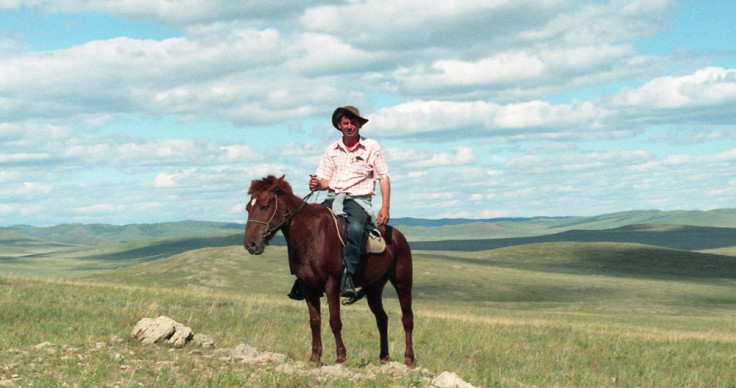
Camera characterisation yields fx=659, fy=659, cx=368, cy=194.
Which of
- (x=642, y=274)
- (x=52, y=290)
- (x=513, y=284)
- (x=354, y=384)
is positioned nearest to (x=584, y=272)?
(x=642, y=274)

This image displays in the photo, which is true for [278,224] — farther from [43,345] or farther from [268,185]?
[43,345]

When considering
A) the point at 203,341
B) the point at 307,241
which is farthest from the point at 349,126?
the point at 203,341

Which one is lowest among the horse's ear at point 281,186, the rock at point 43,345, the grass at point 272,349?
the grass at point 272,349

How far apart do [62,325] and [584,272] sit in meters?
108

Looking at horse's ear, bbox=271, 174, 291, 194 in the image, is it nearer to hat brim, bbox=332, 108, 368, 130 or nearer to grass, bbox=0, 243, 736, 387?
hat brim, bbox=332, 108, 368, 130

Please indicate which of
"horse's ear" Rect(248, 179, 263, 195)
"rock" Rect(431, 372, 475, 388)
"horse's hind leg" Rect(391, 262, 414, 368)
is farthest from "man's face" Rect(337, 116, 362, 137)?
"rock" Rect(431, 372, 475, 388)

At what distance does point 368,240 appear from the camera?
11.5 metres

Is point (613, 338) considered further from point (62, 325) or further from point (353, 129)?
point (62, 325)

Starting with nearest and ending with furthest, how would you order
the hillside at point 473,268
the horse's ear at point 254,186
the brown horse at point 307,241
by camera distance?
the brown horse at point 307,241, the horse's ear at point 254,186, the hillside at point 473,268

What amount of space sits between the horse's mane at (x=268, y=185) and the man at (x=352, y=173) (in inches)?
36.1

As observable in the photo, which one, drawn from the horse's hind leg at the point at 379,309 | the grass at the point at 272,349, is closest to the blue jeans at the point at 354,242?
the horse's hind leg at the point at 379,309

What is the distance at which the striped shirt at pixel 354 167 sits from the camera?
1177 centimetres

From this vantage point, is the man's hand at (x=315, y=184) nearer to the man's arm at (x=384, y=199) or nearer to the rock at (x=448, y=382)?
the man's arm at (x=384, y=199)

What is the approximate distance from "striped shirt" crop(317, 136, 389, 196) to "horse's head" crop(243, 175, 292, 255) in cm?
114
